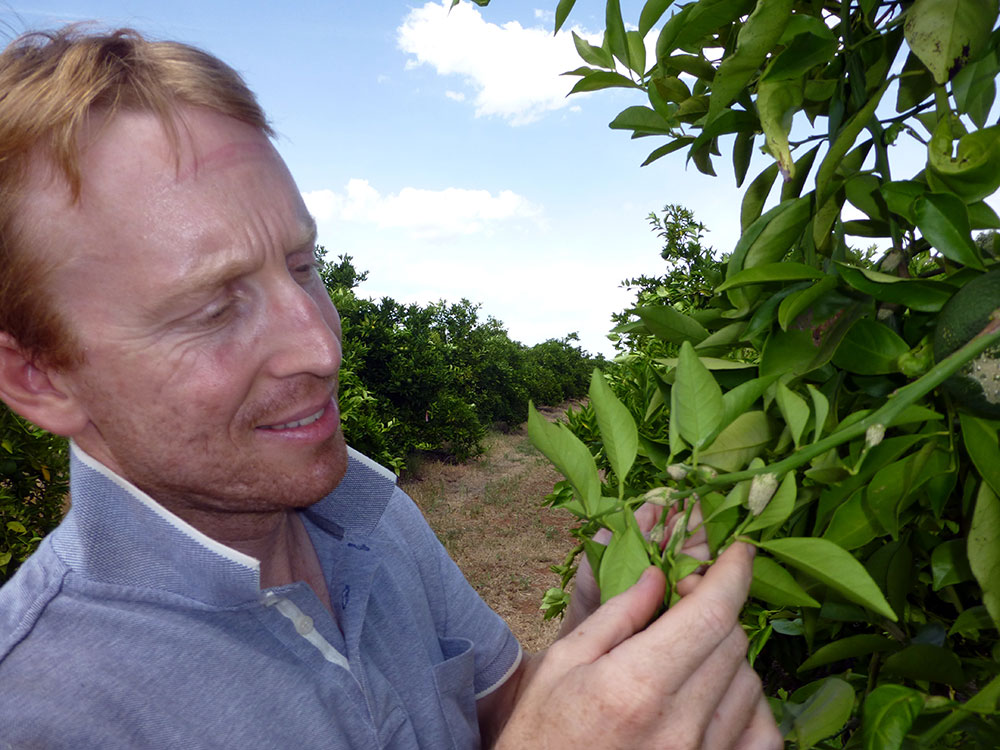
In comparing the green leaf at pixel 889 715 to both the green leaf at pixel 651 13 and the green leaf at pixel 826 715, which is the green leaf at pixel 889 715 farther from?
Result: the green leaf at pixel 651 13

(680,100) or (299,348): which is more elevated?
(680,100)

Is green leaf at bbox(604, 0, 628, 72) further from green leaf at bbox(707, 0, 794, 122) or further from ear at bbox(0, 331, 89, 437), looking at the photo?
ear at bbox(0, 331, 89, 437)

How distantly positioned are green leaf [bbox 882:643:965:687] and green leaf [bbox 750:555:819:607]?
0.15 meters

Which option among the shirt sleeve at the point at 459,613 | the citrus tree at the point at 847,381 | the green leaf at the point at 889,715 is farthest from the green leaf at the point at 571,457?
the shirt sleeve at the point at 459,613

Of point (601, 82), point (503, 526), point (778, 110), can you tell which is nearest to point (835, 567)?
point (778, 110)

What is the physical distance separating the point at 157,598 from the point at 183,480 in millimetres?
185

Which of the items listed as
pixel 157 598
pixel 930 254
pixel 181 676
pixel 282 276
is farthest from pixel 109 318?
pixel 930 254

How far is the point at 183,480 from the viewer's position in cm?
114

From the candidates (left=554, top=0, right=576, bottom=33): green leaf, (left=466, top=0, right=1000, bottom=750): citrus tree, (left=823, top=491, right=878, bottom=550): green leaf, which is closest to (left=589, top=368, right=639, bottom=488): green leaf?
(left=466, top=0, right=1000, bottom=750): citrus tree

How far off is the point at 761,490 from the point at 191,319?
34.1 inches

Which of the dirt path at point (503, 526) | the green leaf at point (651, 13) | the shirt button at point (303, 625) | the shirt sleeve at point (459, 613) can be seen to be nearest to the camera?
the green leaf at point (651, 13)

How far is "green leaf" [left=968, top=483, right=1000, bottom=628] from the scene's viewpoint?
643 mm

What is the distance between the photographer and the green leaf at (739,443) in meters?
0.67

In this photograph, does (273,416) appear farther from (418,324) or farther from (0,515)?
(418,324)
